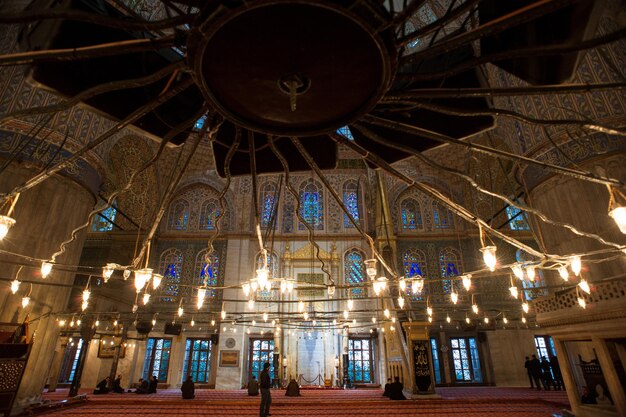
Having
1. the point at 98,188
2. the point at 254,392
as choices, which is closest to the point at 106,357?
the point at 254,392

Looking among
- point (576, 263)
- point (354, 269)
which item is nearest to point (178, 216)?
point (354, 269)

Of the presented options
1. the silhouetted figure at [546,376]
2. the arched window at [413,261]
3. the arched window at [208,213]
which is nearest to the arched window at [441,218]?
the arched window at [413,261]

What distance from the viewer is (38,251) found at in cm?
700

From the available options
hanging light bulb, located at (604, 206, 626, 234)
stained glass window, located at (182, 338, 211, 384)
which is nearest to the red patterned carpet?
stained glass window, located at (182, 338, 211, 384)

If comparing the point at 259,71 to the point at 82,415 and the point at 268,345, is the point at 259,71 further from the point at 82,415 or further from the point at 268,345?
the point at 268,345

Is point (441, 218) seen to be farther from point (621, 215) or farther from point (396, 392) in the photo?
point (621, 215)

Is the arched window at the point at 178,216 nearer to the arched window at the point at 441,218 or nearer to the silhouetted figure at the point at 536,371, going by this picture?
the arched window at the point at 441,218

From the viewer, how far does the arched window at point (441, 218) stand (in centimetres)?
1563

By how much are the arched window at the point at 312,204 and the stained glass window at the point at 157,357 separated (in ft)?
25.8

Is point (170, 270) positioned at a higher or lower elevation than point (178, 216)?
lower

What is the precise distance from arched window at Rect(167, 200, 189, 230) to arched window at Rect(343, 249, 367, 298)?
25.4 feet

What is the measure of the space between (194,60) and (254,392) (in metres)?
10.9

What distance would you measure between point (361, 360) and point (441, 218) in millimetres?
7445

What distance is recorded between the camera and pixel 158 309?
14.0 meters
